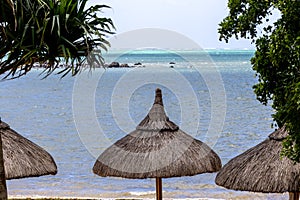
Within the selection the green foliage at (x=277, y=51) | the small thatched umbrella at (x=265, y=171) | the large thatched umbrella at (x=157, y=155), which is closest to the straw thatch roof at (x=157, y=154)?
the large thatched umbrella at (x=157, y=155)

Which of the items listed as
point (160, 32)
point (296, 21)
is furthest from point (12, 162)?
point (296, 21)

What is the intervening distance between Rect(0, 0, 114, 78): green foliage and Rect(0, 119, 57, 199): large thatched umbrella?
2.56m

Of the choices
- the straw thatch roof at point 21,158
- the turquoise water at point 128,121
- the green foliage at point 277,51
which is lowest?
the turquoise water at point 128,121

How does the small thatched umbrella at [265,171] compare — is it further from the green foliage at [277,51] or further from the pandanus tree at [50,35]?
the pandanus tree at [50,35]

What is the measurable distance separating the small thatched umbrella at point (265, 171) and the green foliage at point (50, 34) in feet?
8.46

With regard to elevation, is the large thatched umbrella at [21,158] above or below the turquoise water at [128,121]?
above

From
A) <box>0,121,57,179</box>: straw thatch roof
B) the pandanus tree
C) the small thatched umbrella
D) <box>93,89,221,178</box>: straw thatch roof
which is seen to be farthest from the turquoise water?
the small thatched umbrella

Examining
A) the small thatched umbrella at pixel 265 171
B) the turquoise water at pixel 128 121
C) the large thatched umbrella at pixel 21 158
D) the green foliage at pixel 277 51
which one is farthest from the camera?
the turquoise water at pixel 128 121

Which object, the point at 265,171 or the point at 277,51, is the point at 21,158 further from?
the point at 277,51

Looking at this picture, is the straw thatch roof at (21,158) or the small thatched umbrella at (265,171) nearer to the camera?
the small thatched umbrella at (265,171)

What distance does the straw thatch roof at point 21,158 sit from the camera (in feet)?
23.7

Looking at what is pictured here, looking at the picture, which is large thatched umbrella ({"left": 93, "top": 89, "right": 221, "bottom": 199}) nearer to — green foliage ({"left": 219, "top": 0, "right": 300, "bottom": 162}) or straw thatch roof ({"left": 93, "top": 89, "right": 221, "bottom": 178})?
straw thatch roof ({"left": 93, "top": 89, "right": 221, "bottom": 178})

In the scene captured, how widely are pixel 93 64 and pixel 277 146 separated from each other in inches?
107

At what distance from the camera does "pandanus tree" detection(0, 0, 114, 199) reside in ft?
15.0
